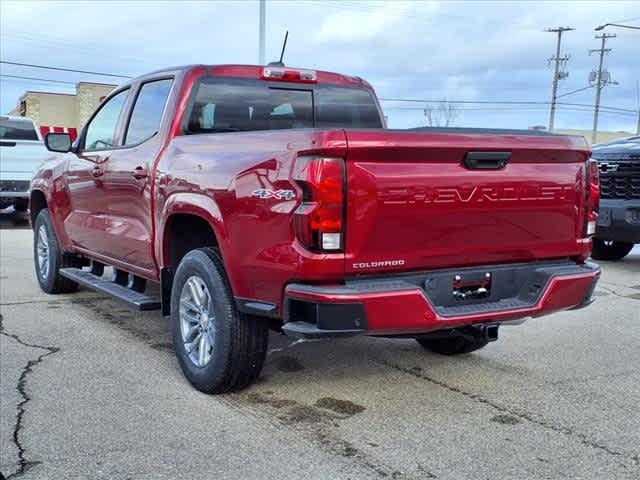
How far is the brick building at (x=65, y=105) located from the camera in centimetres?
4022

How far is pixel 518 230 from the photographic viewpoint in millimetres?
4031

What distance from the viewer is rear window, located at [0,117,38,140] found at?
15.8 meters

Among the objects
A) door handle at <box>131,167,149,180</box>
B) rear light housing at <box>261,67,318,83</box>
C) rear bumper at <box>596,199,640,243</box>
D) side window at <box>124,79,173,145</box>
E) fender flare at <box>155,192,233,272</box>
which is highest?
rear light housing at <box>261,67,318,83</box>

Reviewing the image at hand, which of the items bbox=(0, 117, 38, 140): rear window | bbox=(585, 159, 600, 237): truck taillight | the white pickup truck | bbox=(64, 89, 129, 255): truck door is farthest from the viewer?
bbox=(0, 117, 38, 140): rear window

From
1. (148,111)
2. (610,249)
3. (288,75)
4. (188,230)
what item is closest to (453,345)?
(188,230)

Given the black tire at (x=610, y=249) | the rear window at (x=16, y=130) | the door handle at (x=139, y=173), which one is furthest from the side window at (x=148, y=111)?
the rear window at (x=16, y=130)

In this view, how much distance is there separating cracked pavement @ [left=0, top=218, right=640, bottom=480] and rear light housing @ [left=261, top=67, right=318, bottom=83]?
196cm

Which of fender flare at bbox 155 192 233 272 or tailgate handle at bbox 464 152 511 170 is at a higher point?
tailgate handle at bbox 464 152 511 170

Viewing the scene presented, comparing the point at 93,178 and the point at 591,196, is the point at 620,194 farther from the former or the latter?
the point at 93,178

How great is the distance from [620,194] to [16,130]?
12644 millimetres

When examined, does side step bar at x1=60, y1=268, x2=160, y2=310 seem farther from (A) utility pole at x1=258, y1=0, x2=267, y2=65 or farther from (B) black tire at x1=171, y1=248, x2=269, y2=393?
(A) utility pole at x1=258, y1=0, x2=267, y2=65

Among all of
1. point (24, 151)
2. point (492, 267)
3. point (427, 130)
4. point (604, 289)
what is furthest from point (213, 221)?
point (24, 151)

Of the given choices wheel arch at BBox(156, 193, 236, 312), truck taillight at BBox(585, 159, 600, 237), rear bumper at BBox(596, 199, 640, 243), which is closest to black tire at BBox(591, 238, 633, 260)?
rear bumper at BBox(596, 199, 640, 243)

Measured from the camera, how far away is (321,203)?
3.44 metres
